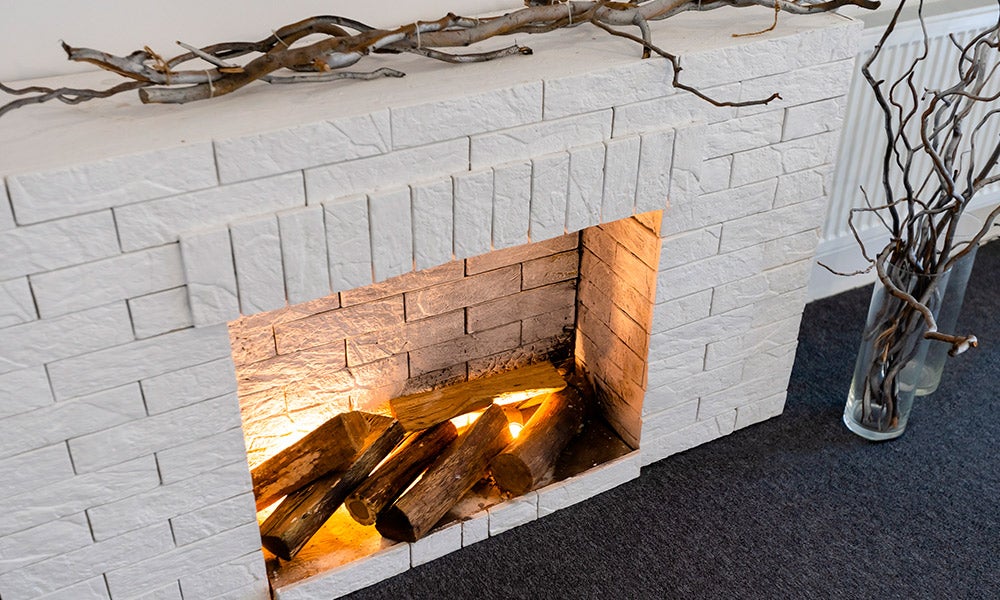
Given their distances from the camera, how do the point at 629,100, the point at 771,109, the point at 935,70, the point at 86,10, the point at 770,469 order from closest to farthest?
1. the point at 86,10
2. the point at 629,100
3. the point at 771,109
4. the point at 770,469
5. the point at 935,70

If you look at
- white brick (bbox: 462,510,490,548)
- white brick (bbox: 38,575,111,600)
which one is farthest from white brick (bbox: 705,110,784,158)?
white brick (bbox: 38,575,111,600)

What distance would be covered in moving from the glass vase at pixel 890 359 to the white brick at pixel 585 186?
0.78 metres

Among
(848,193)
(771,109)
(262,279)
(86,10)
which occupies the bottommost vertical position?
(848,193)

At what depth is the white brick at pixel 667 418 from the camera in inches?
79.7

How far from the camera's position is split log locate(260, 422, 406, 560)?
175 cm

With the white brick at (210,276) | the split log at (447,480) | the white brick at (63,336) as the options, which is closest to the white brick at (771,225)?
the split log at (447,480)

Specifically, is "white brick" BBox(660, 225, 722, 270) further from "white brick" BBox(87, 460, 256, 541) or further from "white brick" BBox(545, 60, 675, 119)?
"white brick" BBox(87, 460, 256, 541)

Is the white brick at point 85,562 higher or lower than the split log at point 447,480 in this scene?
higher

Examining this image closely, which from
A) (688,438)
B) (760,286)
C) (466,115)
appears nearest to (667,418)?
(688,438)

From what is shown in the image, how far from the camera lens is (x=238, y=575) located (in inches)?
66.1

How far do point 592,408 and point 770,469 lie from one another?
403 mm

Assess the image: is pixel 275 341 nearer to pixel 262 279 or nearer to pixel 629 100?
pixel 262 279

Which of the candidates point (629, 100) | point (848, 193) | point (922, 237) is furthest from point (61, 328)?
point (848, 193)

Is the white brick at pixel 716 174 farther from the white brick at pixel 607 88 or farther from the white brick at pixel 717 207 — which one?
the white brick at pixel 607 88
